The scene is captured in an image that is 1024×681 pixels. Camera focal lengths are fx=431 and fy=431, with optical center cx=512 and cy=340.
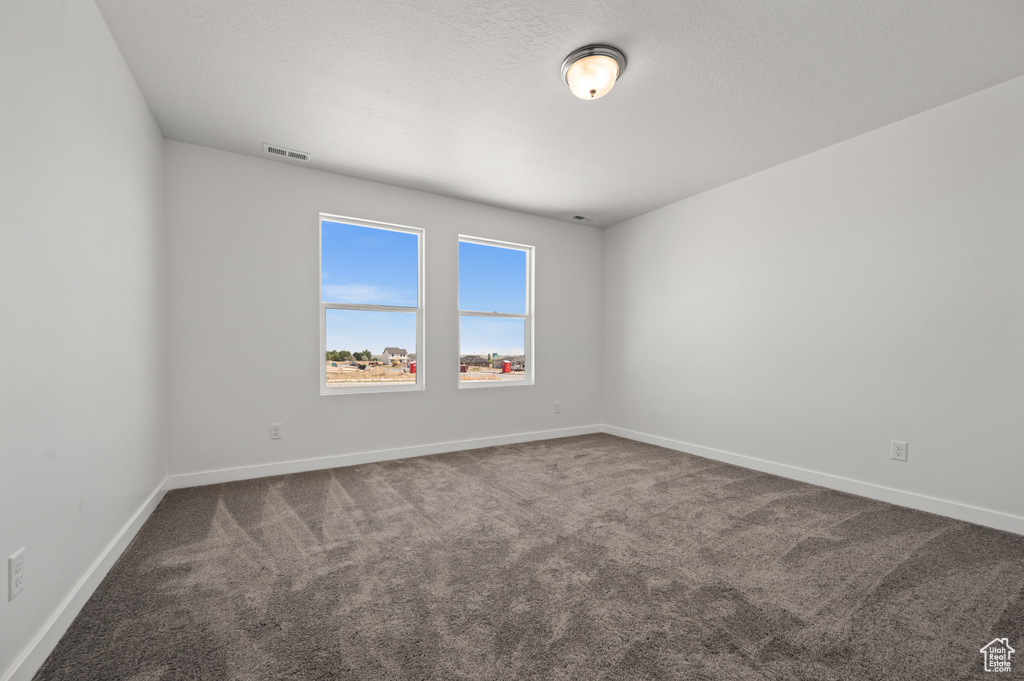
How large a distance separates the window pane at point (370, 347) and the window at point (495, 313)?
58cm

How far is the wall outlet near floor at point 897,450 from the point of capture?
2914 millimetres

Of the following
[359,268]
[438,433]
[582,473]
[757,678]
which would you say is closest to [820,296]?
[582,473]

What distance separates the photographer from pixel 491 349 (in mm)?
4840

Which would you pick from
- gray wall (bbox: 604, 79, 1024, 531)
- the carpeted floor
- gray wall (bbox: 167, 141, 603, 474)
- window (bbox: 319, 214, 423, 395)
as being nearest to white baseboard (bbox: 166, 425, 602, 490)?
gray wall (bbox: 167, 141, 603, 474)

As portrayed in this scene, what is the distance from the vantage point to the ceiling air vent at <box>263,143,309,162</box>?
10.9 ft

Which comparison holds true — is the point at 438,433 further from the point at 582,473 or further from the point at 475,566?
the point at 475,566

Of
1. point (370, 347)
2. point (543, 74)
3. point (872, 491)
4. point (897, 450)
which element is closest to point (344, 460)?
point (370, 347)

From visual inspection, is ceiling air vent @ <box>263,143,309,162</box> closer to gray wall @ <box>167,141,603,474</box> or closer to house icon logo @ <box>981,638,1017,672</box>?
gray wall @ <box>167,141,603,474</box>

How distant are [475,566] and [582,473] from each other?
1752 mm

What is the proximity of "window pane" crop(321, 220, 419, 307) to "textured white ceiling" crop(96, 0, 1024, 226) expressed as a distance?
2.15ft

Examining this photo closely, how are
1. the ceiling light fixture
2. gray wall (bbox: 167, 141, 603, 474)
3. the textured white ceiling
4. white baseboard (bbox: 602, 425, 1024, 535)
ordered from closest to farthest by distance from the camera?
the textured white ceiling → the ceiling light fixture → white baseboard (bbox: 602, 425, 1024, 535) → gray wall (bbox: 167, 141, 603, 474)

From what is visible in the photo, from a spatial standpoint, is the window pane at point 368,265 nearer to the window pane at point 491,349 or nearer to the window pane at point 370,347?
the window pane at point 370,347

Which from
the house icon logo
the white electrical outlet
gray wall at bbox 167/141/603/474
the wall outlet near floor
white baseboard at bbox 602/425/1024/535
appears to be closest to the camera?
the white electrical outlet

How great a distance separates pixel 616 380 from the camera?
5289mm
